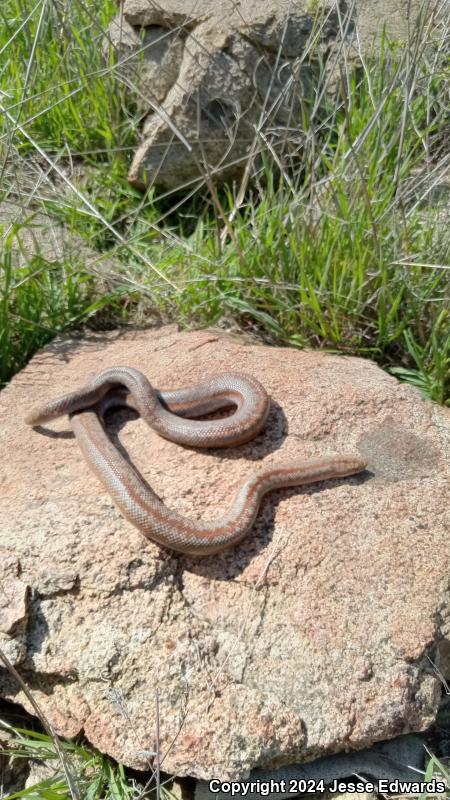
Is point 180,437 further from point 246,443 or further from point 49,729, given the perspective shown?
point 49,729

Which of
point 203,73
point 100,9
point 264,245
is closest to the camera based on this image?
point 264,245

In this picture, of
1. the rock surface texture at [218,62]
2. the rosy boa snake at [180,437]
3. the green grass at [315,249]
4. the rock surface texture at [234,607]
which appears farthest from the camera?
the rock surface texture at [218,62]

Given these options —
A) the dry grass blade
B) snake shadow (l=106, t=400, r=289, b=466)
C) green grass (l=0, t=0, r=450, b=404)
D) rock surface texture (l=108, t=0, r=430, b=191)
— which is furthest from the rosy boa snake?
rock surface texture (l=108, t=0, r=430, b=191)

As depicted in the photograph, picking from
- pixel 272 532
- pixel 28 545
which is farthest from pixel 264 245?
pixel 28 545

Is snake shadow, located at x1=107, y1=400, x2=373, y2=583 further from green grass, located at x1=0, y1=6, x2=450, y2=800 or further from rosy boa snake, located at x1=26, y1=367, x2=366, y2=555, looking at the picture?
green grass, located at x1=0, y1=6, x2=450, y2=800

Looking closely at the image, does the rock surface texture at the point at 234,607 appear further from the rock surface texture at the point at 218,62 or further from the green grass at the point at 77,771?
the rock surface texture at the point at 218,62

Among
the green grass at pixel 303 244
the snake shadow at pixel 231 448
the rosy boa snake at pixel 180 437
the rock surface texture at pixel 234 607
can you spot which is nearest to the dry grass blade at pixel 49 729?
the rock surface texture at pixel 234 607

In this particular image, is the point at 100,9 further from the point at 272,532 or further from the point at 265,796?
the point at 265,796
